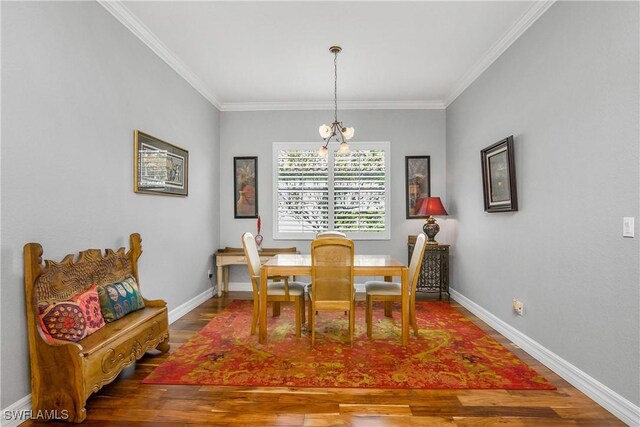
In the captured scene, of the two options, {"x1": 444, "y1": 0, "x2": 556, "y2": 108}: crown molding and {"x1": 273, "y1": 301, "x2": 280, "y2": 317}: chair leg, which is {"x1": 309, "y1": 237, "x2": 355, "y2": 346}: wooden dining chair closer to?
{"x1": 273, "y1": 301, "x2": 280, "y2": 317}: chair leg

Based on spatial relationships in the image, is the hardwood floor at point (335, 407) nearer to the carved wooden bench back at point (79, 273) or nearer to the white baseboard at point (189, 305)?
the carved wooden bench back at point (79, 273)

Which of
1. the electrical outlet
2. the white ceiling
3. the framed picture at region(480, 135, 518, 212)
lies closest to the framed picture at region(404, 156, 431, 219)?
the white ceiling

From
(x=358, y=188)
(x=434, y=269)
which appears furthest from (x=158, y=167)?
(x=434, y=269)

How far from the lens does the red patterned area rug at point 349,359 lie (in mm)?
2508

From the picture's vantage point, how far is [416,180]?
17.8 ft

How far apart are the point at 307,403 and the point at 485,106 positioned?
357 centimetres

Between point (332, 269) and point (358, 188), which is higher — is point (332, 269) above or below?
below

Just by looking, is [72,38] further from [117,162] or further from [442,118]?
[442,118]

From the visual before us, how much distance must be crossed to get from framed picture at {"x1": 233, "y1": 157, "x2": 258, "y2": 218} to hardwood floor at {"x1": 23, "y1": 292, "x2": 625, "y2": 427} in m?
3.22

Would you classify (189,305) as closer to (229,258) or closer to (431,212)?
(229,258)

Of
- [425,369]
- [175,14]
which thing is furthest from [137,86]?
[425,369]

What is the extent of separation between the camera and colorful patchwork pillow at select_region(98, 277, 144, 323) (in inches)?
99.0

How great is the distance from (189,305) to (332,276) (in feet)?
7.19

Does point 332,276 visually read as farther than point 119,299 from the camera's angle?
Yes
